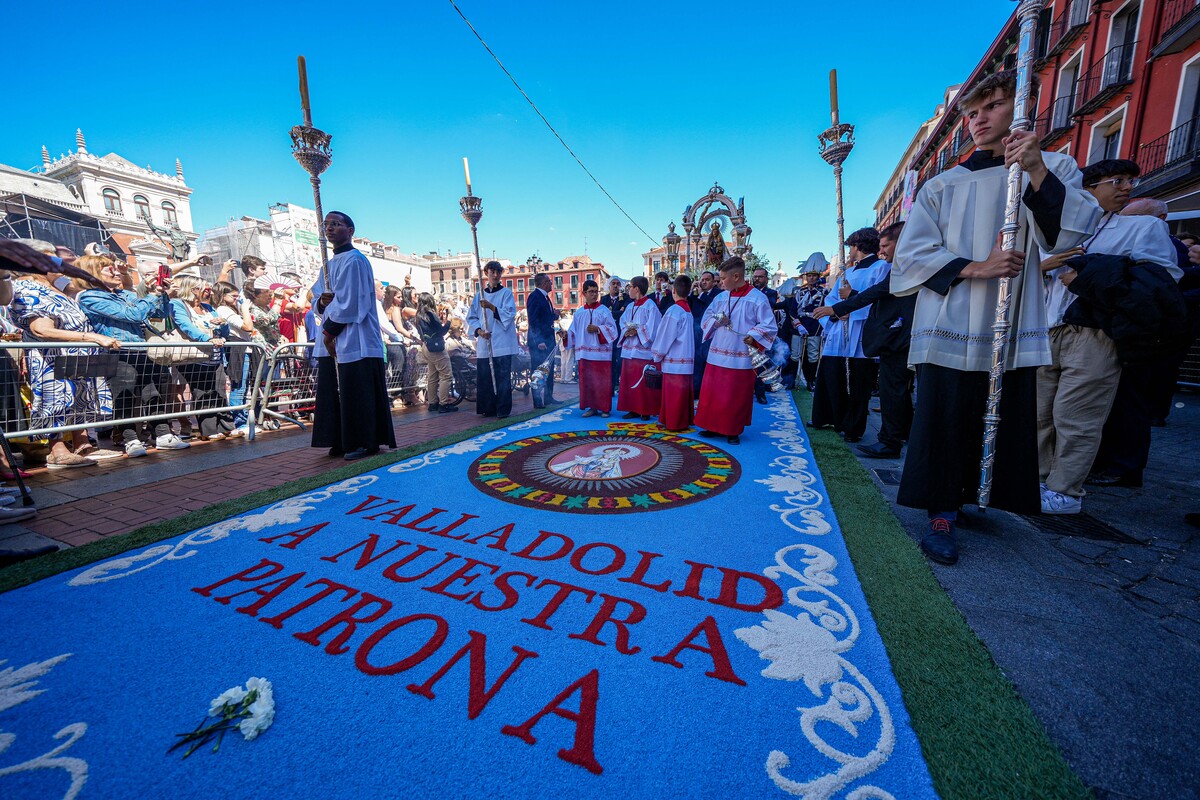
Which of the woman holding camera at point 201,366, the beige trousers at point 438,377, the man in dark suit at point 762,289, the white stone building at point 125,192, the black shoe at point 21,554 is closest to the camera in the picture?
the black shoe at point 21,554

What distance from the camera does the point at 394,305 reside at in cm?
834

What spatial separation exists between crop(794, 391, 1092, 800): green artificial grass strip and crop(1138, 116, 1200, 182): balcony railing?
15163 millimetres

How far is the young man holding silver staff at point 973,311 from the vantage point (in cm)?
218

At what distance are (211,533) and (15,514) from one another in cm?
143

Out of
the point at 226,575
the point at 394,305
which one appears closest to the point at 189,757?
the point at 226,575

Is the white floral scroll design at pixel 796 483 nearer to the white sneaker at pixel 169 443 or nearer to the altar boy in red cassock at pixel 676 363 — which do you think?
the altar boy in red cassock at pixel 676 363

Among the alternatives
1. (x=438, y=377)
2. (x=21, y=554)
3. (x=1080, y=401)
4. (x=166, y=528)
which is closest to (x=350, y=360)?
(x=166, y=528)

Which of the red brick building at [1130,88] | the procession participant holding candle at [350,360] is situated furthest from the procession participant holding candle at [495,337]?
the red brick building at [1130,88]

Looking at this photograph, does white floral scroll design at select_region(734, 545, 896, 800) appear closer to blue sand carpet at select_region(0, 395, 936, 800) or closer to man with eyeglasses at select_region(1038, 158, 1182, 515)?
blue sand carpet at select_region(0, 395, 936, 800)

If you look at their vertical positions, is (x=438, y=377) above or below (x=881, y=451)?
above

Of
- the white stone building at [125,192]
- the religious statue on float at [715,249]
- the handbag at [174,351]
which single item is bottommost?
the handbag at [174,351]

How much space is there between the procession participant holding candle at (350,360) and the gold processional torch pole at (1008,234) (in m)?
4.62

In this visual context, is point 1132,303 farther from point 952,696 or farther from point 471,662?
point 471,662

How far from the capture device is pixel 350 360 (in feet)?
14.2
